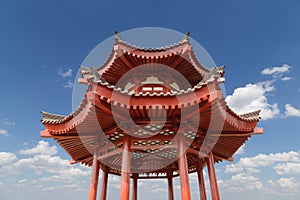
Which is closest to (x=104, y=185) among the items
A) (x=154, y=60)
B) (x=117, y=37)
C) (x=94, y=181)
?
(x=94, y=181)

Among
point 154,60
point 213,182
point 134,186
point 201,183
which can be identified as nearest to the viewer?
point 213,182

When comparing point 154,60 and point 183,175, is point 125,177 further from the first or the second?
point 154,60

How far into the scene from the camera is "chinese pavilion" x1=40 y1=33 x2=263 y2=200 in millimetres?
7797

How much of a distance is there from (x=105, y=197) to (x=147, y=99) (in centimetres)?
705

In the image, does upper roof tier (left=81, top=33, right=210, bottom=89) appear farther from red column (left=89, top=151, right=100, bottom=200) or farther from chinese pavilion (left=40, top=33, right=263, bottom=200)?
red column (left=89, top=151, right=100, bottom=200)

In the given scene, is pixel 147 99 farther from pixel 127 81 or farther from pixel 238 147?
pixel 238 147

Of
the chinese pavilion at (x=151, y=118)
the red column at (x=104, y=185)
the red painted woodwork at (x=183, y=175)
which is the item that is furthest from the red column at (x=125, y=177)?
the red column at (x=104, y=185)

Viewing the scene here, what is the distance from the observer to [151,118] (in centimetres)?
898

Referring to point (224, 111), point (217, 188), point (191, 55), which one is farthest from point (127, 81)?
point (217, 188)

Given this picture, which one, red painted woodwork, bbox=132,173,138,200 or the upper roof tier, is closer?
the upper roof tier

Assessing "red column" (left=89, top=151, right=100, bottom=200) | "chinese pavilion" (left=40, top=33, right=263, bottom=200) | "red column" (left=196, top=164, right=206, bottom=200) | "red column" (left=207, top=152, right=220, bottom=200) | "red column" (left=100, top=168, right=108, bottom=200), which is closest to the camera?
"chinese pavilion" (left=40, top=33, right=263, bottom=200)

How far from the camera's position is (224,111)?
8422 millimetres

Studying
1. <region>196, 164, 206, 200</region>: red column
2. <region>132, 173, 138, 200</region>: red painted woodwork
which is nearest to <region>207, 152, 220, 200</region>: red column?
<region>196, 164, 206, 200</region>: red column

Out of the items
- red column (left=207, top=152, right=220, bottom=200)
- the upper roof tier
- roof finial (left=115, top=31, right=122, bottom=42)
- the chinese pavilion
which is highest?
roof finial (left=115, top=31, right=122, bottom=42)
